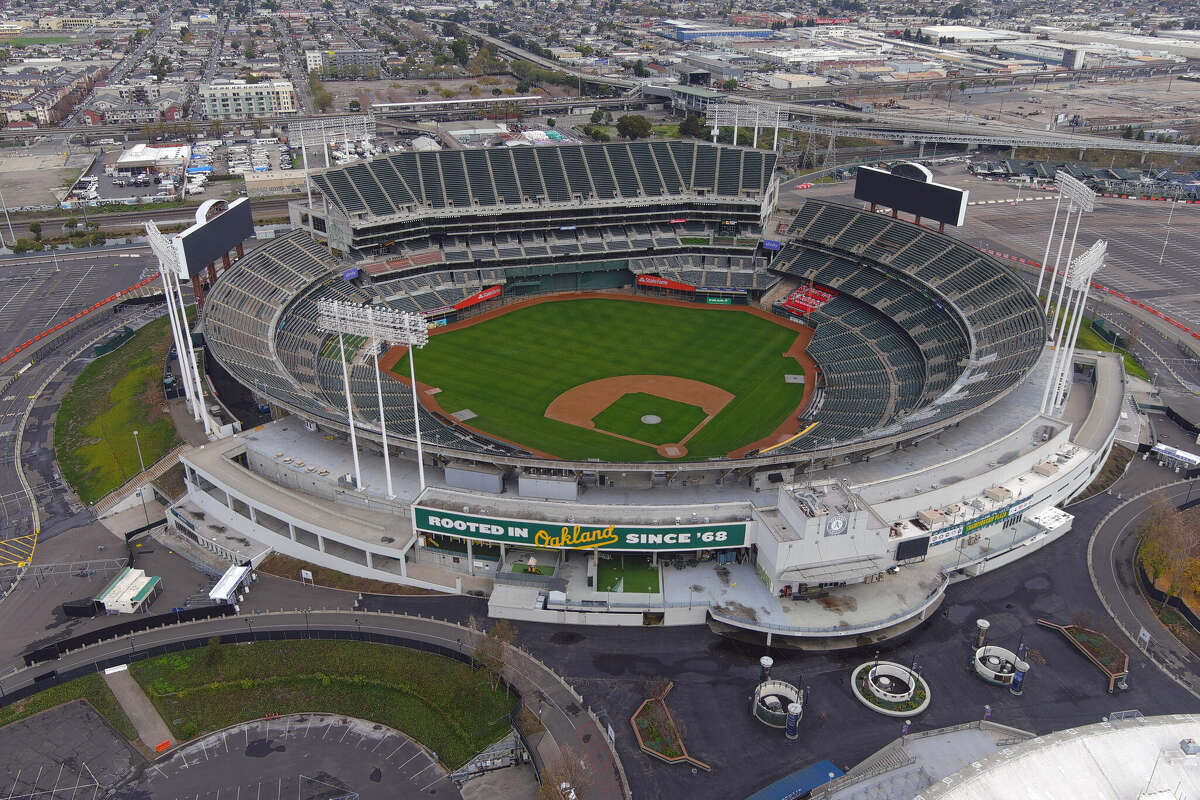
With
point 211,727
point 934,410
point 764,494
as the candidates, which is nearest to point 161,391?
point 211,727

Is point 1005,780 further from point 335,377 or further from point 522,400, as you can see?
point 335,377

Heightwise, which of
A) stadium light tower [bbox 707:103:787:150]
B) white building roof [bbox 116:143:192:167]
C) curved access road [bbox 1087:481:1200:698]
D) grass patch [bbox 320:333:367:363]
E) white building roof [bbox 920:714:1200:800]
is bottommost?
curved access road [bbox 1087:481:1200:698]

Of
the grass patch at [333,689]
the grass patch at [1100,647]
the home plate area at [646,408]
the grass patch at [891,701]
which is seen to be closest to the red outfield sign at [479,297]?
the home plate area at [646,408]

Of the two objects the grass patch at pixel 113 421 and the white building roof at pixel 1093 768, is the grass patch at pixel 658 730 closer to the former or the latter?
the white building roof at pixel 1093 768

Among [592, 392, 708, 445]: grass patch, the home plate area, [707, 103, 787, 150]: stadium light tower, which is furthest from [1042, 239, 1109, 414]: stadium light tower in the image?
[707, 103, 787, 150]: stadium light tower

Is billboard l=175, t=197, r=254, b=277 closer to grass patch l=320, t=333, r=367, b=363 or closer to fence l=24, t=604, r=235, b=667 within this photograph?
grass patch l=320, t=333, r=367, b=363

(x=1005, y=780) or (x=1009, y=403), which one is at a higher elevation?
(x=1005, y=780)
